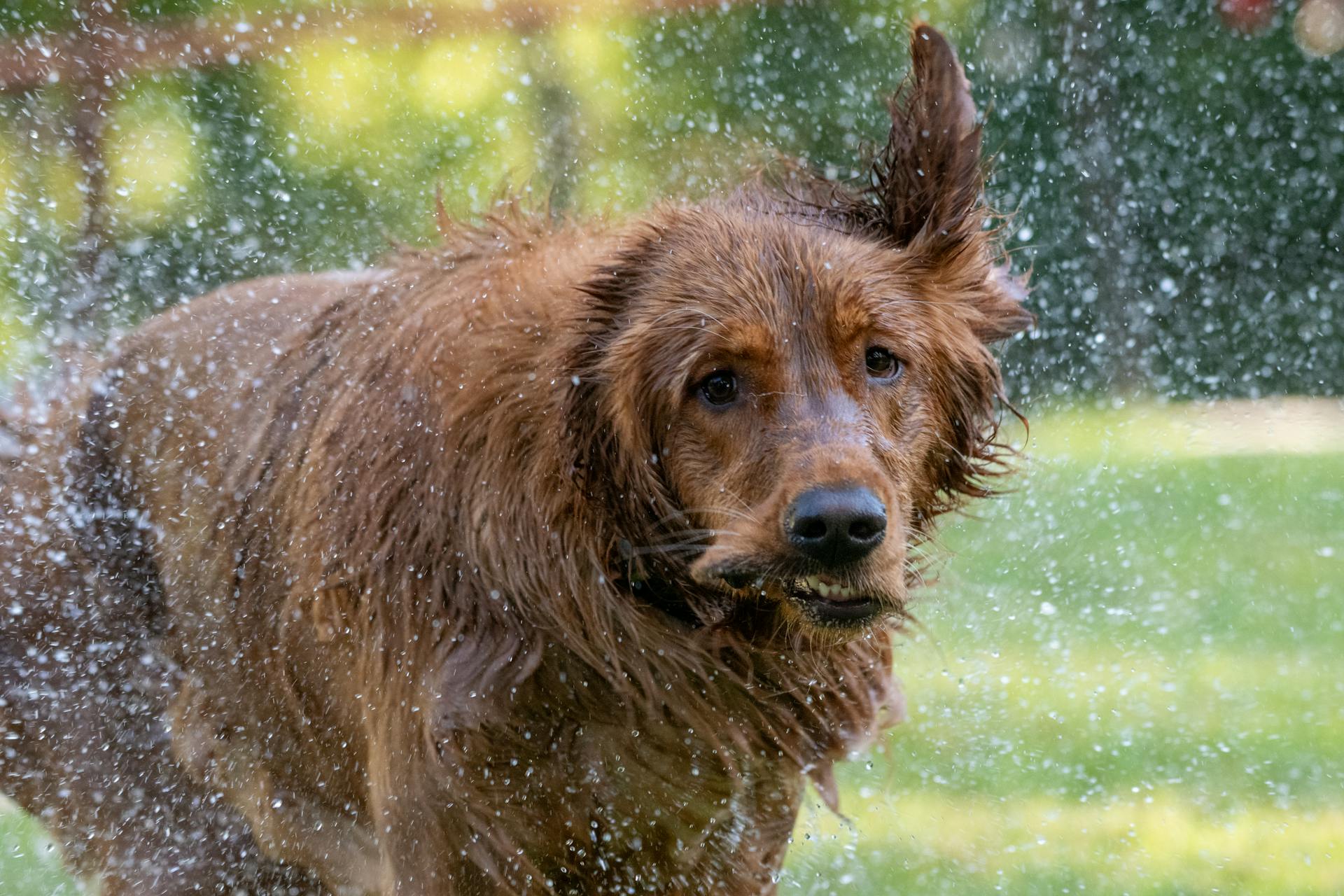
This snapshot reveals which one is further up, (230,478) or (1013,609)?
(230,478)

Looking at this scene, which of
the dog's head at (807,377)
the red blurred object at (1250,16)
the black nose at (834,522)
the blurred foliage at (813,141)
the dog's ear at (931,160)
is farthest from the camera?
the red blurred object at (1250,16)

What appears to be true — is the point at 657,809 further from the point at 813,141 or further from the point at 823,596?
the point at 813,141

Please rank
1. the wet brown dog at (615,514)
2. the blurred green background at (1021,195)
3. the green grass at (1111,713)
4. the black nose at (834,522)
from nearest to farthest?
the black nose at (834,522) < the wet brown dog at (615,514) < the green grass at (1111,713) < the blurred green background at (1021,195)

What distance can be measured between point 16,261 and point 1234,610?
10438 millimetres

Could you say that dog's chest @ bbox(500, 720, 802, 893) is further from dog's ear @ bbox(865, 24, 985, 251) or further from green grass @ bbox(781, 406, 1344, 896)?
dog's ear @ bbox(865, 24, 985, 251)

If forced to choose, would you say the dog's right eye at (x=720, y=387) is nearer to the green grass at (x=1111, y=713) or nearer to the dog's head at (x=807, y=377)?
the dog's head at (x=807, y=377)

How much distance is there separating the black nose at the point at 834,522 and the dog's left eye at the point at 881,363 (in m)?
0.38

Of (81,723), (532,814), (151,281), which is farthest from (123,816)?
(151,281)

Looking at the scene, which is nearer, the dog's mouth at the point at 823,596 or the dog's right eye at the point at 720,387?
the dog's mouth at the point at 823,596

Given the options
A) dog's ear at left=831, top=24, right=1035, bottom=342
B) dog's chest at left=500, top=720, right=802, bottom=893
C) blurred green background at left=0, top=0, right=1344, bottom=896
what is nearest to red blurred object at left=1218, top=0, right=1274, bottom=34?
blurred green background at left=0, top=0, right=1344, bottom=896

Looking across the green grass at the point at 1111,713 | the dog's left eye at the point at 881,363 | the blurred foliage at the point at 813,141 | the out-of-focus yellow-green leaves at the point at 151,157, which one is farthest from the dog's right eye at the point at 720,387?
the out-of-focus yellow-green leaves at the point at 151,157

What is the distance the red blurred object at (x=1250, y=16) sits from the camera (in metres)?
13.1

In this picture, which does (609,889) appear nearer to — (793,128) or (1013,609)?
(1013,609)

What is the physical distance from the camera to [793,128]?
11.8 m
